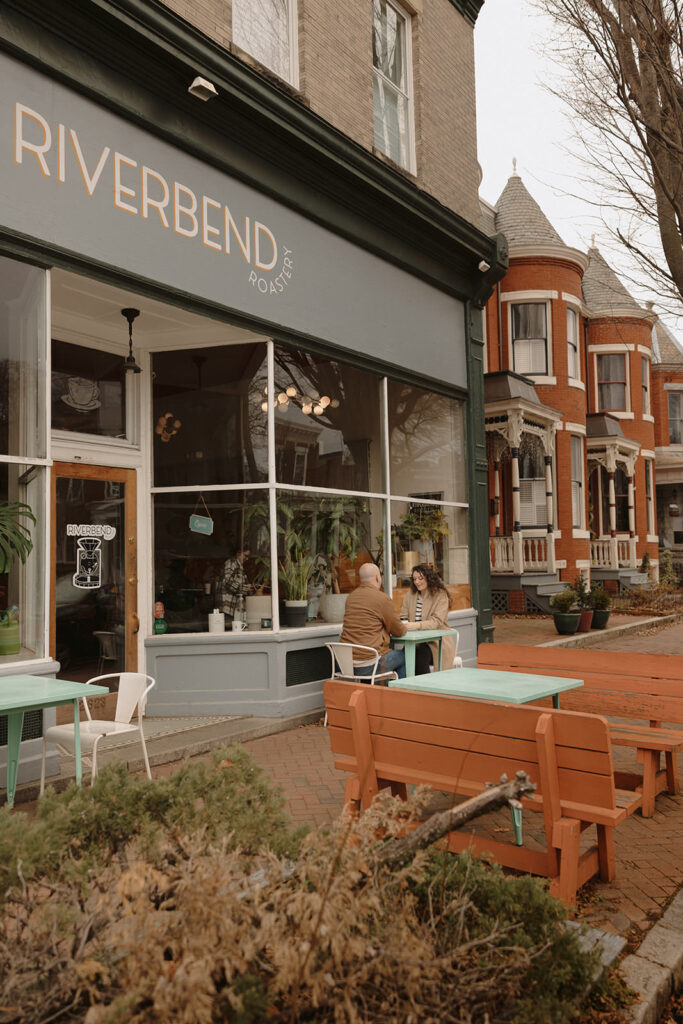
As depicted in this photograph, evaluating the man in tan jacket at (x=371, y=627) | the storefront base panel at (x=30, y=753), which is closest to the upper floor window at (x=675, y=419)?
the man in tan jacket at (x=371, y=627)

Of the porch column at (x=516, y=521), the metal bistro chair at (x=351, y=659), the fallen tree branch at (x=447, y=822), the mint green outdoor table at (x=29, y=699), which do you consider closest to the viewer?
the fallen tree branch at (x=447, y=822)

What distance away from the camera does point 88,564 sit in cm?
775

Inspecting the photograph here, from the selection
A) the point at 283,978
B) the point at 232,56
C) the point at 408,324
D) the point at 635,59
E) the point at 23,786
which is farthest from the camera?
the point at 408,324

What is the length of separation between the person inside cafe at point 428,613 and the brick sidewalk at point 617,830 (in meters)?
1.32

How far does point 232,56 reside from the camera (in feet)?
24.1

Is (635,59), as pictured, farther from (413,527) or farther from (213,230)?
(413,527)

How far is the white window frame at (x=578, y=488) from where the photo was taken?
2141 centimetres

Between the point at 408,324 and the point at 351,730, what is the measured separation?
277 inches

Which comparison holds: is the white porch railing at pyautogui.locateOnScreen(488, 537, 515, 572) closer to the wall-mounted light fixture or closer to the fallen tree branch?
the wall-mounted light fixture

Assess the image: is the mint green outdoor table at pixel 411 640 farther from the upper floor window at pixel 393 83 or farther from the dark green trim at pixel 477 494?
the upper floor window at pixel 393 83

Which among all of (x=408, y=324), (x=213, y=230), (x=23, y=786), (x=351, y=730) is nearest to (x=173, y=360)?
(x=213, y=230)

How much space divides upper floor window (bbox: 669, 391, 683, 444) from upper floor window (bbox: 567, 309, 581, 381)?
10860 mm

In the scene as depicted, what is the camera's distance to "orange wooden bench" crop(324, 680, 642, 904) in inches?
141

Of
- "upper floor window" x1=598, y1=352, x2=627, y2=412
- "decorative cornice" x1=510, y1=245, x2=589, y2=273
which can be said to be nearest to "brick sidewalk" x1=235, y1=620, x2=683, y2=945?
"decorative cornice" x1=510, y1=245, x2=589, y2=273
